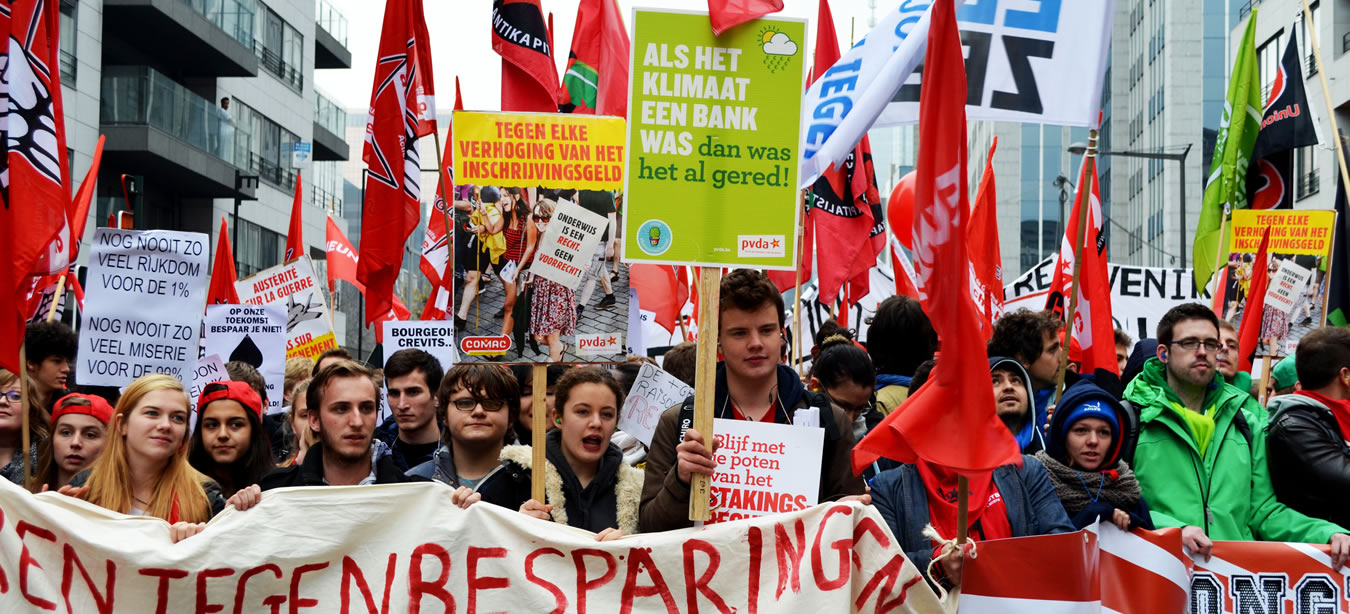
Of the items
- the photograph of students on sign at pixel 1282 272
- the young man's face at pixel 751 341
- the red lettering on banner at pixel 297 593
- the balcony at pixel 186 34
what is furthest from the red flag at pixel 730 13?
the balcony at pixel 186 34

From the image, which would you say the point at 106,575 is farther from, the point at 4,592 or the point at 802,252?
the point at 802,252

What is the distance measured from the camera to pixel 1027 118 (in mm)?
6254

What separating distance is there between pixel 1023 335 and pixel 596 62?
5.33m

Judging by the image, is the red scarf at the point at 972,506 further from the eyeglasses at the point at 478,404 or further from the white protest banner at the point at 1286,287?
the white protest banner at the point at 1286,287

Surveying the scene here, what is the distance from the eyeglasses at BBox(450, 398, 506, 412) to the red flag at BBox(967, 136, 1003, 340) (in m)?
4.27

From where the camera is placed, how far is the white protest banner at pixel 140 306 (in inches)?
343

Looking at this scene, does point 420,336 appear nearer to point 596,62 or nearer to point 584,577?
point 596,62

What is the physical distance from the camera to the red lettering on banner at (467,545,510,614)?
15.5 feet

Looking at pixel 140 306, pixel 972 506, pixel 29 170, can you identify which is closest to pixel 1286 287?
pixel 972 506

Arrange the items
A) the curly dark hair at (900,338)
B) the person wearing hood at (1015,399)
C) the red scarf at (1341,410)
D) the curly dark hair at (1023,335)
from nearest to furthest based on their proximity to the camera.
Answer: the person wearing hood at (1015,399)
the red scarf at (1341,410)
the curly dark hair at (1023,335)
the curly dark hair at (900,338)

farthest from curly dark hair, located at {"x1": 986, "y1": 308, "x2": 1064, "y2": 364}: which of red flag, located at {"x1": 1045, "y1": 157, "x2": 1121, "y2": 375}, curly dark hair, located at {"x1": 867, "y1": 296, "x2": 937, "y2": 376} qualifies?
red flag, located at {"x1": 1045, "y1": 157, "x2": 1121, "y2": 375}

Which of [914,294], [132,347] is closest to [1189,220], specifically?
[914,294]

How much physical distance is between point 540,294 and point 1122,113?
252 ft

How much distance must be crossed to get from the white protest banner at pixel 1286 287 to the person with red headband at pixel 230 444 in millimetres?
8213
